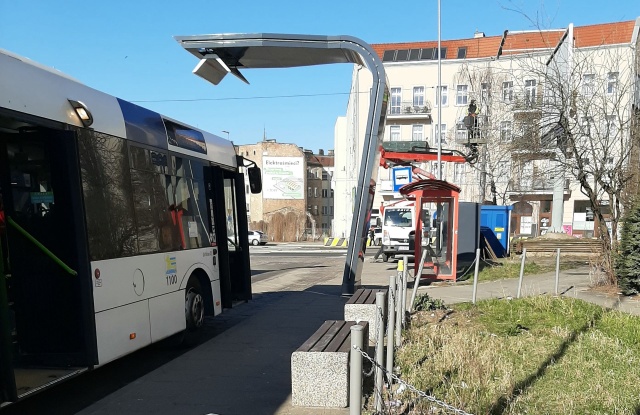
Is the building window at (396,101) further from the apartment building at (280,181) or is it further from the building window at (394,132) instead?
the apartment building at (280,181)

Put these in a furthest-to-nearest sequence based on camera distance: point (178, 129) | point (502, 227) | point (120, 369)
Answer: point (502, 227)
point (178, 129)
point (120, 369)

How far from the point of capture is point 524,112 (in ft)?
46.2

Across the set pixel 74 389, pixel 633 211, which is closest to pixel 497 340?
pixel 74 389

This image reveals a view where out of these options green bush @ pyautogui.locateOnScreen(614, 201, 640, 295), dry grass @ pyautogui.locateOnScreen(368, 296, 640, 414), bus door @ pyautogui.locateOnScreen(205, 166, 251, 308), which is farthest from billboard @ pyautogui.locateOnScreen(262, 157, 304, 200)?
dry grass @ pyautogui.locateOnScreen(368, 296, 640, 414)

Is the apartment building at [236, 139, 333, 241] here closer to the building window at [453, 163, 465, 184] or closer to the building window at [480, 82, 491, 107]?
the building window at [453, 163, 465, 184]

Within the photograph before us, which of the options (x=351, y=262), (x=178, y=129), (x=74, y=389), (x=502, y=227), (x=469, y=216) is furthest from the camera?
(x=502, y=227)

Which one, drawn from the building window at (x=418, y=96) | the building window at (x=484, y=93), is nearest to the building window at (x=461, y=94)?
the building window at (x=418, y=96)

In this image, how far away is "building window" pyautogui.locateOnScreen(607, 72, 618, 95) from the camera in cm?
1309

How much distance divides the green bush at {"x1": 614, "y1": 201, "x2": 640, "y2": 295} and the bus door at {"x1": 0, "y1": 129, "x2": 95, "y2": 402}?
10.1 m

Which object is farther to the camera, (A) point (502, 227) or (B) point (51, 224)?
(A) point (502, 227)

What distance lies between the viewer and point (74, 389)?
5953 mm

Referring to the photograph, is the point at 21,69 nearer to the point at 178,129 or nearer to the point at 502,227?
the point at 178,129

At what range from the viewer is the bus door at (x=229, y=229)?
29.0 ft

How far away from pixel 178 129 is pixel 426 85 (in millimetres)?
44922
